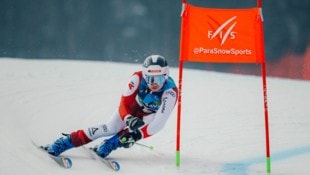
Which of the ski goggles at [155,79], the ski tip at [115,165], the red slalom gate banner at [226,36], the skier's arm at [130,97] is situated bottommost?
the ski tip at [115,165]

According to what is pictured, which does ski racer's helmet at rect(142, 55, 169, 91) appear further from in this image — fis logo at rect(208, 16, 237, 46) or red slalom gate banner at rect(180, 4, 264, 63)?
fis logo at rect(208, 16, 237, 46)

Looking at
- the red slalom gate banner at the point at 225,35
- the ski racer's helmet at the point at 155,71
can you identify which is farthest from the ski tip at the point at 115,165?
the red slalom gate banner at the point at 225,35

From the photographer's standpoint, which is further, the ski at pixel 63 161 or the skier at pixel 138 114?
the skier at pixel 138 114

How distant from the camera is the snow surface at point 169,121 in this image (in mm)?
6090

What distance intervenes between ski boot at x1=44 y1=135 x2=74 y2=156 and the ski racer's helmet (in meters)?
1.27

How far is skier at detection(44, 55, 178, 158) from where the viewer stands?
236 inches

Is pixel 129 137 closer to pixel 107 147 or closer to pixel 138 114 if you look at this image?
pixel 107 147

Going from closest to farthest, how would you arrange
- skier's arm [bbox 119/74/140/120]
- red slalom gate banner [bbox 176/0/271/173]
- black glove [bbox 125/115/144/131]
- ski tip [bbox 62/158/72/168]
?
ski tip [bbox 62/158/72/168]
black glove [bbox 125/115/144/131]
red slalom gate banner [bbox 176/0/271/173]
skier's arm [bbox 119/74/140/120]

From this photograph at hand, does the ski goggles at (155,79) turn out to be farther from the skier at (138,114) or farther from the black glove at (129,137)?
the black glove at (129,137)

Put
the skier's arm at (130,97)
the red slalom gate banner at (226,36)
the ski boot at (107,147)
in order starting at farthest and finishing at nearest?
the skier's arm at (130,97) < the ski boot at (107,147) < the red slalom gate banner at (226,36)

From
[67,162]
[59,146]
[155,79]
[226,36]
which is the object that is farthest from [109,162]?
[226,36]

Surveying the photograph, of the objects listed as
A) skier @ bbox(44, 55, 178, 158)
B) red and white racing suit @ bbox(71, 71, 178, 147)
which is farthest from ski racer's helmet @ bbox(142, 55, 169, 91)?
red and white racing suit @ bbox(71, 71, 178, 147)

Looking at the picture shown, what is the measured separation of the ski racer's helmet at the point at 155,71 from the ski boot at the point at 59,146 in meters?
1.27

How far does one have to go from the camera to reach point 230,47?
19.8ft
